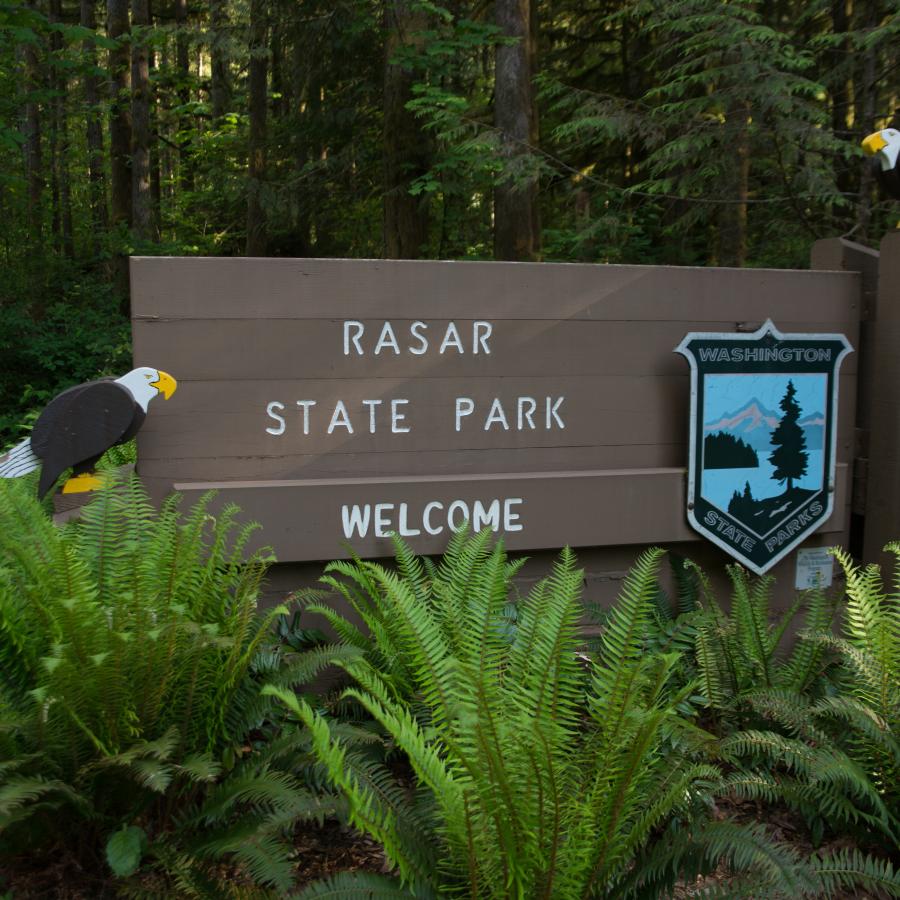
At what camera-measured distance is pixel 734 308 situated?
10.9ft

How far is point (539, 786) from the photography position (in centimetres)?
171

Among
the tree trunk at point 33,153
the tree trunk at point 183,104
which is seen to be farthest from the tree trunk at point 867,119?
the tree trunk at point 33,153

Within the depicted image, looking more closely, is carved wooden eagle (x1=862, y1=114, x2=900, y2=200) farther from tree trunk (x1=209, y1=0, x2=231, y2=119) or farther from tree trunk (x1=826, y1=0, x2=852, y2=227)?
tree trunk (x1=209, y1=0, x2=231, y2=119)

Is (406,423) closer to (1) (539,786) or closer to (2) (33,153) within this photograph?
(1) (539,786)

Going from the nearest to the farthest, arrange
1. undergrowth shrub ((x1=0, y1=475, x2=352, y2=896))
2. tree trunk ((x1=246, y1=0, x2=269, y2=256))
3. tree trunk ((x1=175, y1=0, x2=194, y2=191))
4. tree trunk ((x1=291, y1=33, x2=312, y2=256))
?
undergrowth shrub ((x1=0, y1=475, x2=352, y2=896)) < tree trunk ((x1=246, y1=0, x2=269, y2=256)) < tree trunk ((x1=291, y1=33, x2=312, y2=256)) < tree trunk ((x1=175, y1=0, x2=194, y2=191))

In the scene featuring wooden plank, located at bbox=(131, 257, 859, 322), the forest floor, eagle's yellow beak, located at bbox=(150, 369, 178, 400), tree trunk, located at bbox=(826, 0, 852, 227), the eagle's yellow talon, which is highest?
tree trunk, located at bbox=(826, 0, 852, 227)

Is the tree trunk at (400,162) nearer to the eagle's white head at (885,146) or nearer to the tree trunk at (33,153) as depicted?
the tree trunk at (33,153)

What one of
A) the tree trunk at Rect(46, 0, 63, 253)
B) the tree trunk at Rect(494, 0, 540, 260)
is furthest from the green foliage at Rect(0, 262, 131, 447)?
the tree trunk at Rect(494, 0, 540, 260)

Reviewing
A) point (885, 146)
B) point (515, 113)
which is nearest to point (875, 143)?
point (885, 146)

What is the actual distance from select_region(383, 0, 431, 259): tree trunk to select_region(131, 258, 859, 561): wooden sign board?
6241mm

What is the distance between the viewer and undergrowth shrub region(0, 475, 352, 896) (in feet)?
6.13

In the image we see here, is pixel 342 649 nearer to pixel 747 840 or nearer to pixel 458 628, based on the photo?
pixel 458 628

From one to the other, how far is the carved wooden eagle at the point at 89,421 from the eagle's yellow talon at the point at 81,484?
75 millimetres

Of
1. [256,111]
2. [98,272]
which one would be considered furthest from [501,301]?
[98,272]
